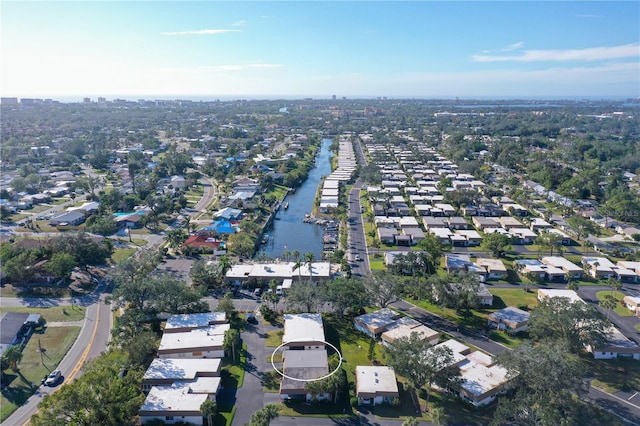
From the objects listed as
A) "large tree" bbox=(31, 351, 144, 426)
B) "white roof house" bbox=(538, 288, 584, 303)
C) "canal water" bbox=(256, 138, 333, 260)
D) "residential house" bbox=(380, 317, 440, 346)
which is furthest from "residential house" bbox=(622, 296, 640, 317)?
"large tree" bbox=(31, 351, 144, 426)

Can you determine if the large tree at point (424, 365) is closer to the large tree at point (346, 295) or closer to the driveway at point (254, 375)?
the driveway at point (254, 375)

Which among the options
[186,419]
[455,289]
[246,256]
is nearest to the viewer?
[186,419]

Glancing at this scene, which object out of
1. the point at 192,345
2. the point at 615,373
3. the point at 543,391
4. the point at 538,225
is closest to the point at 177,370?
the point at 192,345

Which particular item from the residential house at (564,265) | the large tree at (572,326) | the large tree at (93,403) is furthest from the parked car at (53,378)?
the residential house at (564,265)

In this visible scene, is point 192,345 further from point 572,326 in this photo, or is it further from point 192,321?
point 572,326

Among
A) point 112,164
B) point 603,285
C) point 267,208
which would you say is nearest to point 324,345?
point 603,285

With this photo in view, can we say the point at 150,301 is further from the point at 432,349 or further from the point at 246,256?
the point at 432,349

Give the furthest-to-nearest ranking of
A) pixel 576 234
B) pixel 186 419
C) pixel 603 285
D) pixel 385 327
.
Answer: pixel 576 234, pixel 603 285, pixel 385 327, pixel 186 419
